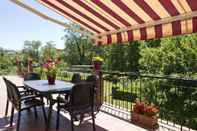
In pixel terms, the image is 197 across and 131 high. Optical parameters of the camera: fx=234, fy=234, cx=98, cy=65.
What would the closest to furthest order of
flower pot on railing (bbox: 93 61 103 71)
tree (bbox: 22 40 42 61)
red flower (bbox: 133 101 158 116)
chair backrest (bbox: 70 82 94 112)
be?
chair backrest (bbox: 70 82 94 112) → red flower (bbox: 133 101 158 116) → flower pot on railing (bbox: 93 61 103 71) → tree (bbox: 22 40 42 61)

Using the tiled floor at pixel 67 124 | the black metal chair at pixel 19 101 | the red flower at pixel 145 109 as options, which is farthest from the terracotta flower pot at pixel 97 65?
the black metal chair at pixel 19 101

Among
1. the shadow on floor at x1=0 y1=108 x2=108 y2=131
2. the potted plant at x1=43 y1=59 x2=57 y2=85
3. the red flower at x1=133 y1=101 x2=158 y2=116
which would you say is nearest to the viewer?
the shadow on floor at x1=0 y1=108 x2=108 y2=131

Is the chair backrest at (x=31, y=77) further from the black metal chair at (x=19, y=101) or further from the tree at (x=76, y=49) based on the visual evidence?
the tree at (x=76, y=49)

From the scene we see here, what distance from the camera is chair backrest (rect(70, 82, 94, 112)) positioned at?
390 cm

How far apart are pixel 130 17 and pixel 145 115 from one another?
2.04 meters

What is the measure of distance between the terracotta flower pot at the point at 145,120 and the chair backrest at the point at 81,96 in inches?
51.9

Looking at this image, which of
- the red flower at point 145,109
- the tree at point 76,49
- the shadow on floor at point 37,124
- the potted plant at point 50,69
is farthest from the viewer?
the tree at point 76,49

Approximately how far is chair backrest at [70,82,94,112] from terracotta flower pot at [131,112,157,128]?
1317 millimetres

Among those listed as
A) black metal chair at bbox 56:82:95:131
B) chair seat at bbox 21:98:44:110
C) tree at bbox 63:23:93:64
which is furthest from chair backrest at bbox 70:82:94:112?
tree at bbox 63:23:93:64

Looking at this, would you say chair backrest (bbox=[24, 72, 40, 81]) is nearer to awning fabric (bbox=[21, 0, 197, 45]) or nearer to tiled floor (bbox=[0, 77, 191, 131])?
tiled floor (bbox=[0, 77, 191, 131])

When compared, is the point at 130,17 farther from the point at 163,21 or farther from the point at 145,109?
the point at 145,109

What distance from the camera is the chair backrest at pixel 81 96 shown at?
12.8 ft

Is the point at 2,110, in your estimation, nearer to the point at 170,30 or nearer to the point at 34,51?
the point at 170,30

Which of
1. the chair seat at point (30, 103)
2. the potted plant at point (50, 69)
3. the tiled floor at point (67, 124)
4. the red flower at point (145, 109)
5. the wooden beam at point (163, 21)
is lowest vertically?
the tiled floor at point (67, 124)
